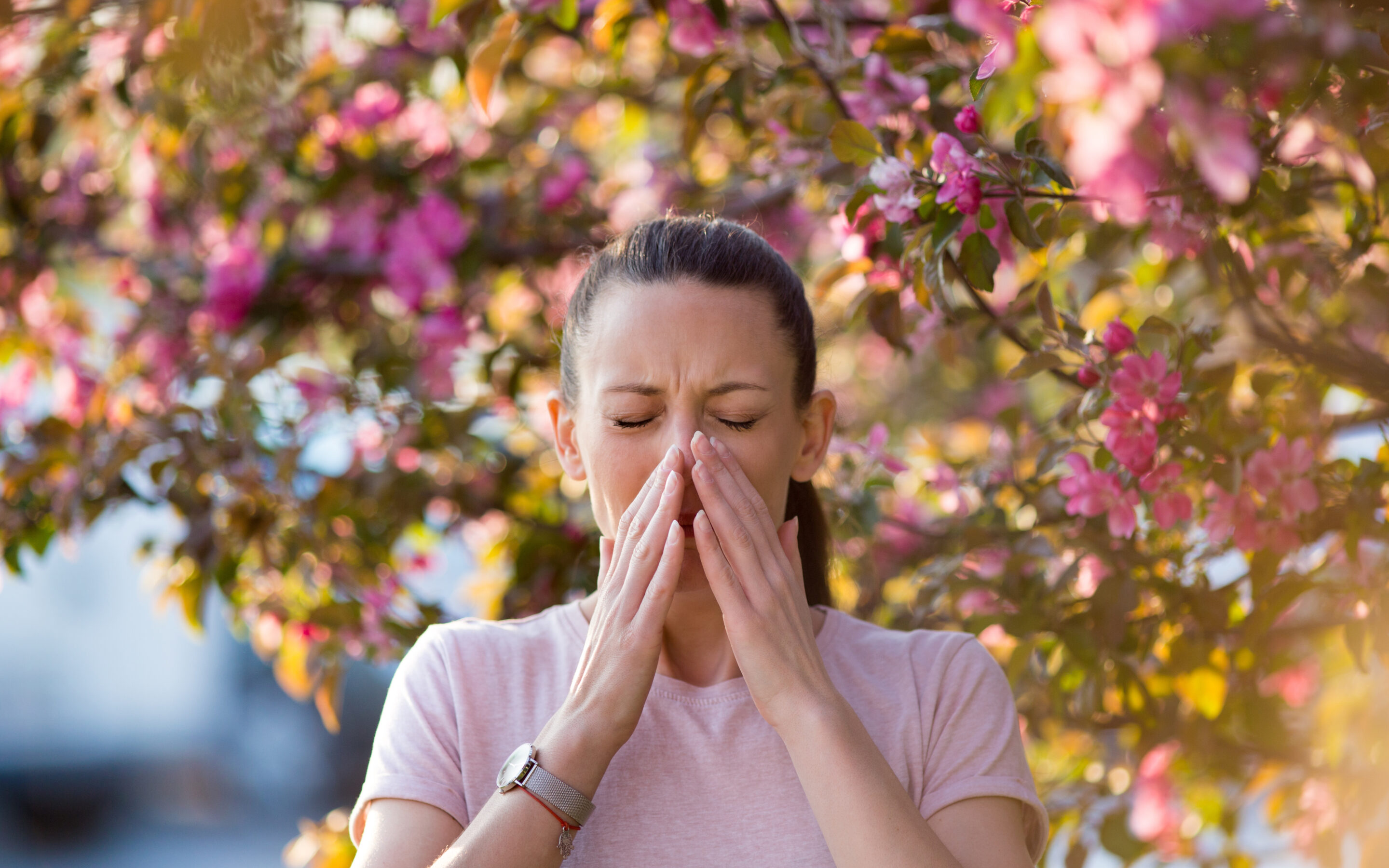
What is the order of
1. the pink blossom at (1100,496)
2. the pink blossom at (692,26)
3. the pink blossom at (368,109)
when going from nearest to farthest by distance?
the pink blossom at (1100,496), the pink blossom at (692,26), the pink blossom at (368,109)

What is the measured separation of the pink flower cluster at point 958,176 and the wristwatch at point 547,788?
0.88m

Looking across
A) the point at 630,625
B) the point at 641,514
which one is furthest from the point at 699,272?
the point at 630,625

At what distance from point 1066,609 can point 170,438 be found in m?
1.80

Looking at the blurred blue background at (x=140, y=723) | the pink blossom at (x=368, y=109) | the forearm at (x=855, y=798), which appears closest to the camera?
the forearm at (x=855, y=798)

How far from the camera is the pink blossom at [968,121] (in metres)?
1.50

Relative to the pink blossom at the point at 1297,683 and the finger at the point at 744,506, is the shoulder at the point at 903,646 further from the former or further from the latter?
the pink blossom at the point at 1297,683

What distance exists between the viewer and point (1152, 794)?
2.20 metres

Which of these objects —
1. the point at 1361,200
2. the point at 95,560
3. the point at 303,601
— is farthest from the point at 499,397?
the point at 95,560

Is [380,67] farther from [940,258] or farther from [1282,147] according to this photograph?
[1282,147]

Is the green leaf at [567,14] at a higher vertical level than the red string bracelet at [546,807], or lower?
higher

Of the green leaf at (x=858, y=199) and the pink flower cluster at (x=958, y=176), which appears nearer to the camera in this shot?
the pink flower cluster at (x=958, y=176)

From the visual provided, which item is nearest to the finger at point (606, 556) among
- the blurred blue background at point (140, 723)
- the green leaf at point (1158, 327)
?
the green leaf at point (1158, 327)

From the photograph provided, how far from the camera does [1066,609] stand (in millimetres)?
1875

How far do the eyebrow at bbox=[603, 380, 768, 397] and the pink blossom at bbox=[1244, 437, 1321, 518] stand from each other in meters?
0.75
